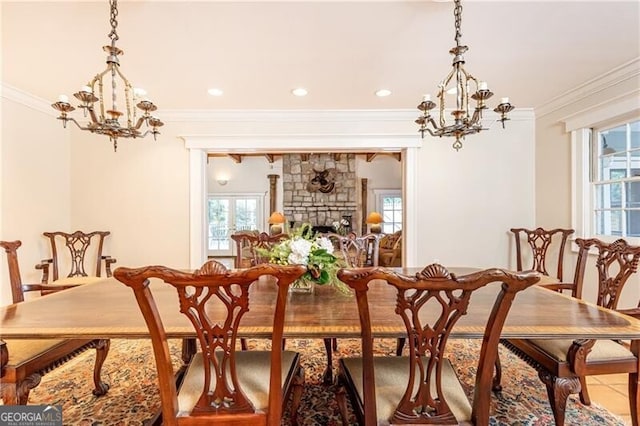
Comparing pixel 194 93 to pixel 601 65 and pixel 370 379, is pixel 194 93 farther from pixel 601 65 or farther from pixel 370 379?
pixel 601 65

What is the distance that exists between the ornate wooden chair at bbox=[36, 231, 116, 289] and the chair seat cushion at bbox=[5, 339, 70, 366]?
1959mm

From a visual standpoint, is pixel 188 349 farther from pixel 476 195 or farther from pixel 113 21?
pixel 476 195

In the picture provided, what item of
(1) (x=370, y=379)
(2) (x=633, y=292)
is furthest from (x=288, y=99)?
(2) (x=633, y=292)

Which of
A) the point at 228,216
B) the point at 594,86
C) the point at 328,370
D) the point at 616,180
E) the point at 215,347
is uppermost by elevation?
the point at 594,86

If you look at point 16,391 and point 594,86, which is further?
point 594,86

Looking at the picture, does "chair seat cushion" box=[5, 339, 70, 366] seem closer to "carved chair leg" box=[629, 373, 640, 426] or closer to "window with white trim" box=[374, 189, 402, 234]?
"carved chair leg" box=[629, 373, 640, 426]

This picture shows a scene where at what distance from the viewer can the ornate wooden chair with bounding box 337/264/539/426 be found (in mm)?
950

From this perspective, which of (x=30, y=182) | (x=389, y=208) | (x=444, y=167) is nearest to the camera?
→ (x=30, y=182)

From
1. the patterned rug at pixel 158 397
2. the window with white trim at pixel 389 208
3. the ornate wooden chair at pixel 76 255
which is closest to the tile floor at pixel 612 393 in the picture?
the patterned rug at pixel 158 397

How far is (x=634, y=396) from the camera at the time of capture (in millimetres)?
1502

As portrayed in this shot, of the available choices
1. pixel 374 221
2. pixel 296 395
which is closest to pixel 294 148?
pixel 296 395

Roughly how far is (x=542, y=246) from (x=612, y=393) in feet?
5.29

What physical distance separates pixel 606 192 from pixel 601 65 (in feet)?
3.94

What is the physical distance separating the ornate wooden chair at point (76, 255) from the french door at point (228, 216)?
5.44 meters
